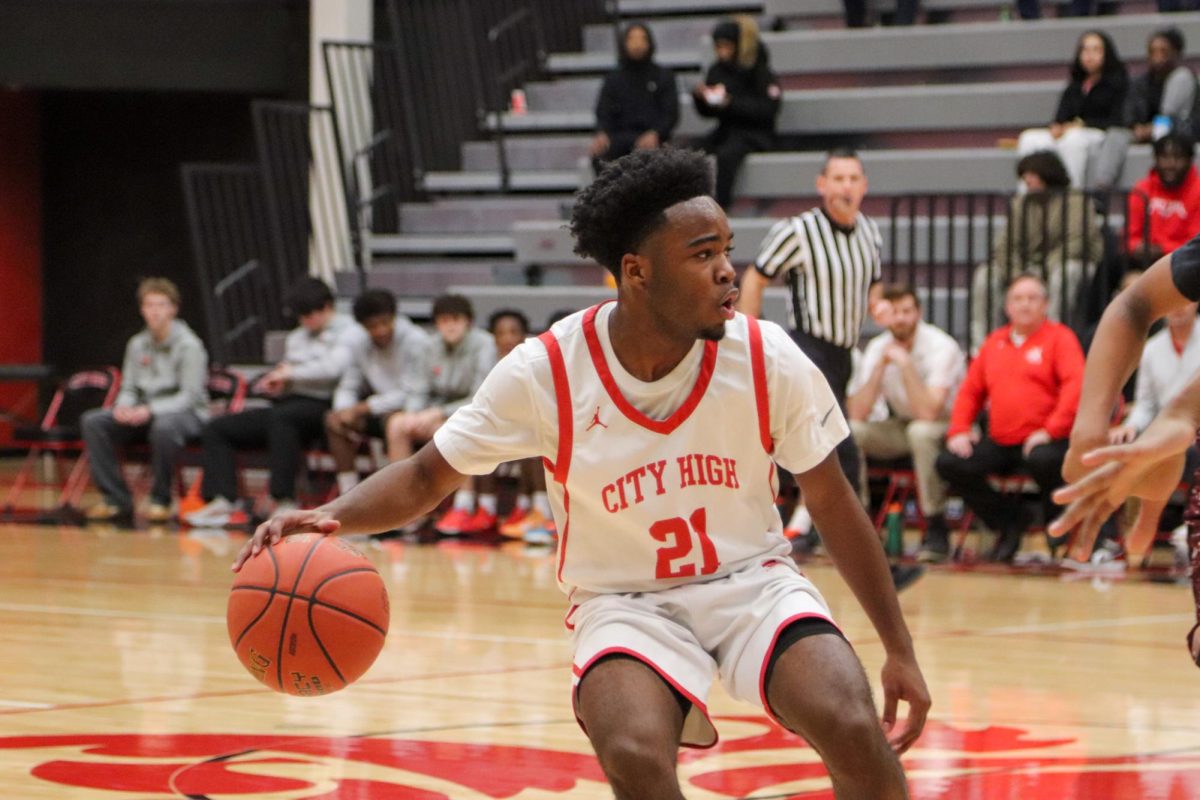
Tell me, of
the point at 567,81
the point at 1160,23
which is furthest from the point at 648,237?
the point at 567,81

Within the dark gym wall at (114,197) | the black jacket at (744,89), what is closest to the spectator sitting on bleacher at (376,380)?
the black jacket at (744,89)

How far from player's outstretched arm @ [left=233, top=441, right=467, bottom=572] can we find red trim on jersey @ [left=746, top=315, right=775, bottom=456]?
593 millimetres

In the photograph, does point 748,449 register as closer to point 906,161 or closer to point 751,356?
point 751,356

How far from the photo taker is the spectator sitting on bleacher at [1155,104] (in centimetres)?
1186

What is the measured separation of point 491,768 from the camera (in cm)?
457

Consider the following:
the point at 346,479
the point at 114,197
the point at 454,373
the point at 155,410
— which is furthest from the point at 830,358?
the point at 114,197

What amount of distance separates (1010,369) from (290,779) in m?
6.28

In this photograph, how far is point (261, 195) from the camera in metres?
15.7

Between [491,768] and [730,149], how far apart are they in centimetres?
902

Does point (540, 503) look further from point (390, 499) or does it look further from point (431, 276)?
point (390, 499)

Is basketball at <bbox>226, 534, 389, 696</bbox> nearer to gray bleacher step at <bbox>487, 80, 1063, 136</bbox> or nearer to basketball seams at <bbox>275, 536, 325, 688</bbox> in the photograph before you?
basketball seams at <bbox>275, 536, 325, 688</bbox>

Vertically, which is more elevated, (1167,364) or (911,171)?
(911,171)

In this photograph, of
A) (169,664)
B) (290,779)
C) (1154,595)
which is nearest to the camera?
(290,779)

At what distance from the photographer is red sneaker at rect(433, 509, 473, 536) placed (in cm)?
1148
